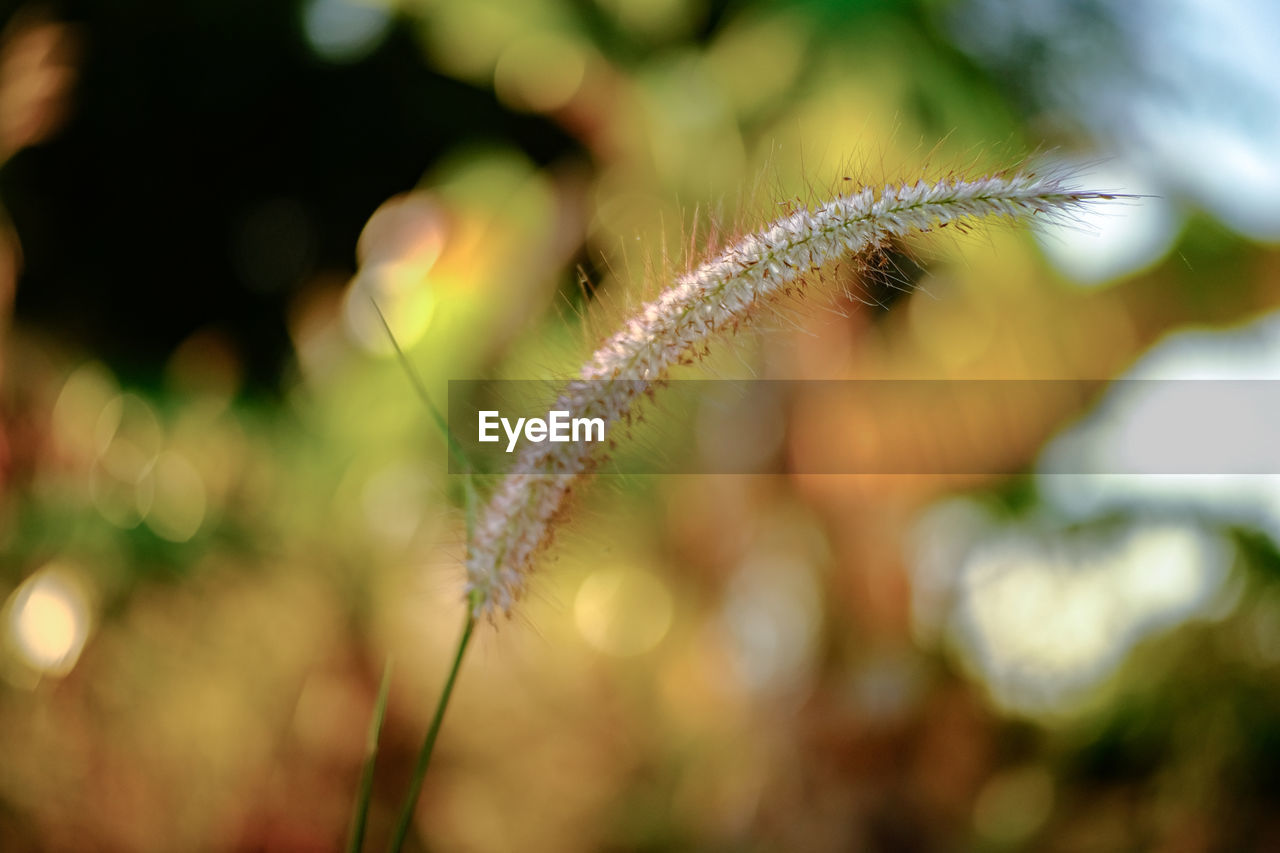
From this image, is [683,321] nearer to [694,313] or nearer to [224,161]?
[694,313]

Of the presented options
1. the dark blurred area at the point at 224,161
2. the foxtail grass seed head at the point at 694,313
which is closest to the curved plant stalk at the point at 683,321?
the foxtail grass seed head at the point at 694,313

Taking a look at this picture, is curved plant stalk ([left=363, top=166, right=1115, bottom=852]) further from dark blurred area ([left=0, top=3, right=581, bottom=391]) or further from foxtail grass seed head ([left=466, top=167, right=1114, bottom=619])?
dark blurred area ([left=0, top=3, right=581, bottom=391])

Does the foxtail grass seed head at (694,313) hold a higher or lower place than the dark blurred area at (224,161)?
lower

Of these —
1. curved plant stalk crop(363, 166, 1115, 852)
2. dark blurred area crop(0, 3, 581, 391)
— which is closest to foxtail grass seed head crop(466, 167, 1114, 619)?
curved plant stalk crop(363, 166, 1115, 852)

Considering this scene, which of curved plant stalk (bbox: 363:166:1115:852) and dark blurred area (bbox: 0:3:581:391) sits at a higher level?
dark blurred area (bbox: 0:3:581:391)

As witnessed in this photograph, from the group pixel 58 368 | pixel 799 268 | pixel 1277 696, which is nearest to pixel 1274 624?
pixel 1277 696

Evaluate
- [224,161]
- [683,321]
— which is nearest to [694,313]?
[683,321]

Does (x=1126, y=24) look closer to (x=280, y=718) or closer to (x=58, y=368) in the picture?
(x=280, y=718)

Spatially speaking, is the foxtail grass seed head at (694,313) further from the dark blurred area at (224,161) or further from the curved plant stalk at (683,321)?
the dark blurred area at (224,161)
